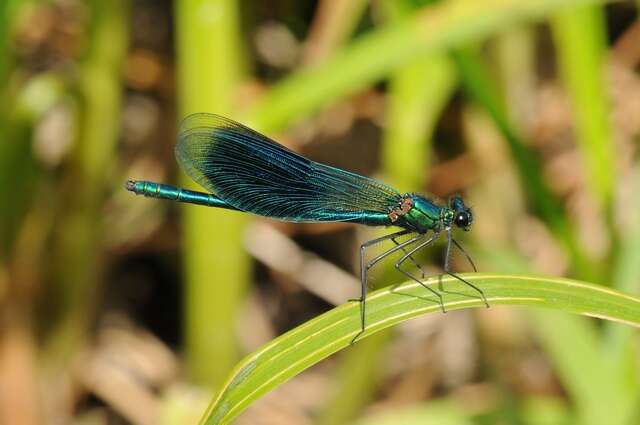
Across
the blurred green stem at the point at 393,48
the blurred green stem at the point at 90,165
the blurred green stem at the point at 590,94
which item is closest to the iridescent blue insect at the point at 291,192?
the blurred green stem at the point at 393,48

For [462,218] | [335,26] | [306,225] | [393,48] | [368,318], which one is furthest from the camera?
[306,225]

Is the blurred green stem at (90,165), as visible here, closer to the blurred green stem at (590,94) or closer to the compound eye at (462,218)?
the compound eye at (462,218)

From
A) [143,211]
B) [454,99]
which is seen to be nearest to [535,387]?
[454,99]

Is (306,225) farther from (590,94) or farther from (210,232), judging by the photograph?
(590,94)

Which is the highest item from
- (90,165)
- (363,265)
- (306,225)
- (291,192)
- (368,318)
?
(306,225)

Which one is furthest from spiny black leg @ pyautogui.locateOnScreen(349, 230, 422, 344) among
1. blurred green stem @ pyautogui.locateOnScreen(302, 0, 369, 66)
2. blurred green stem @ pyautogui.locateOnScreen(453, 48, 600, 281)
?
blurred green stem @ pyautogui.locateOnScreen(302, 0, 369, 66)

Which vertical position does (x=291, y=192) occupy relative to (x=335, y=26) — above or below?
below

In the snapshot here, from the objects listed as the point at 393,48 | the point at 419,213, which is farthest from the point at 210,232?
the point at 393,48

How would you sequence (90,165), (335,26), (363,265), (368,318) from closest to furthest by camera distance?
(368,318)
(363,265)
(90,165)
(335,26)
